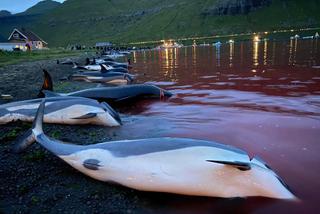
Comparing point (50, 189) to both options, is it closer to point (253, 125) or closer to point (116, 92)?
point (253, 125)

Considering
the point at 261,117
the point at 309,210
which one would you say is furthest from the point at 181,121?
the point at 309,210

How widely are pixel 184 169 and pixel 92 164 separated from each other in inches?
67.8

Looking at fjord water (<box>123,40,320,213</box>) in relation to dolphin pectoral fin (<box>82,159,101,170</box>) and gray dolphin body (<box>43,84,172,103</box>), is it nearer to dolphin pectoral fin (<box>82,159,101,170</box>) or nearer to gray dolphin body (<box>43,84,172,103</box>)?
gray dolphin body (<box>43,84,172,103</box>)

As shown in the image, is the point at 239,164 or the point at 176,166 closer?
the point at 239,164

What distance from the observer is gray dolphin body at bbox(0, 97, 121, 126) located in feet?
31.0

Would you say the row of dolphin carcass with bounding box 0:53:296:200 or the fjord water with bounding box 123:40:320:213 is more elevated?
the row of dolphin carcass with bounding box 0:53:296:200

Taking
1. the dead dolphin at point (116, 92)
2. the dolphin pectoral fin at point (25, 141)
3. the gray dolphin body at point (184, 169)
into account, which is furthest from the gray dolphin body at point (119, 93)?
the gray dolphin body at point (184, 169)

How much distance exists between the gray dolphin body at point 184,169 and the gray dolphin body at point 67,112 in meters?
3.41

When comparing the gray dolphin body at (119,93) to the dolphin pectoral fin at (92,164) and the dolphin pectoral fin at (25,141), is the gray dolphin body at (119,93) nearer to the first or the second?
the dolphin pectoral fin at (25,141)

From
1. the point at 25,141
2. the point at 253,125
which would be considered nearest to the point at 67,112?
the point at 25,141

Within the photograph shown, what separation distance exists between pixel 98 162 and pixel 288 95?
936cm

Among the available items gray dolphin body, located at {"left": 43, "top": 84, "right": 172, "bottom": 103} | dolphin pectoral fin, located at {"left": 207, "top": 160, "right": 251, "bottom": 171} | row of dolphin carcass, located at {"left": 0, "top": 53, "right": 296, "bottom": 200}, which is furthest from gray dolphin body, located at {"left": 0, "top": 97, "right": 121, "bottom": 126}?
dolphin pectoral fin, located at {"left": 207, "top": 160, "right": 251, "bottom": 171}

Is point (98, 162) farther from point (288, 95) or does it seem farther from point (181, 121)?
point (288, 95)

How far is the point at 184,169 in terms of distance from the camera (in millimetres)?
5293
